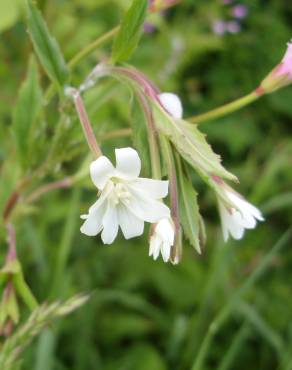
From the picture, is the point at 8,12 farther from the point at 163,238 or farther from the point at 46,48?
the point at 163,238

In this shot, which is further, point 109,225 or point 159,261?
point 159,261

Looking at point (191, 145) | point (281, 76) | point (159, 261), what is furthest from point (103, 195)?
point (159, 261)

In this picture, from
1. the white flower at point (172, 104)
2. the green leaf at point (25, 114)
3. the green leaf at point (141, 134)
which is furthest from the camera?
the green leaf at point (25, 114)

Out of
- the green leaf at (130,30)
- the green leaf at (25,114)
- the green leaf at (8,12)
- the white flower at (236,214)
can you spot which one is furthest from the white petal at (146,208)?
the green leaf at (8,12)

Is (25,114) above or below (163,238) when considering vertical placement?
above

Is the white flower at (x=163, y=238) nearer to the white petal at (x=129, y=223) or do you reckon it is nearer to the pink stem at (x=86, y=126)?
the white petal at (x=129, y=223)

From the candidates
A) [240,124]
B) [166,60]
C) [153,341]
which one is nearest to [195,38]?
[166,60]

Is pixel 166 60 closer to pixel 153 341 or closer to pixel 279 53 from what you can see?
pixel 279 53

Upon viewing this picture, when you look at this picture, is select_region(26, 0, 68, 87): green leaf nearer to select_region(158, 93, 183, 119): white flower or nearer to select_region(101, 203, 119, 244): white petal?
select_region(158, 93, 183, 119): white flower
